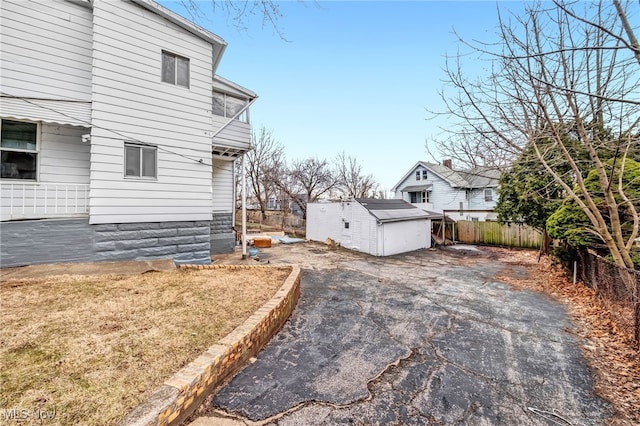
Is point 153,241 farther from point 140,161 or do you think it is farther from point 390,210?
point 390,210

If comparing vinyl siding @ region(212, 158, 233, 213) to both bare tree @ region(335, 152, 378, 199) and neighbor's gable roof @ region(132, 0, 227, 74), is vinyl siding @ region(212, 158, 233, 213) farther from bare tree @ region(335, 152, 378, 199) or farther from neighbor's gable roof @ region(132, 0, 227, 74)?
bare tree @ region(335, 152, 378, 199)

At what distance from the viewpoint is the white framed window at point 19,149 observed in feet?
20.1

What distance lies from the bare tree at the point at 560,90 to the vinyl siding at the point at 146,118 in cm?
656

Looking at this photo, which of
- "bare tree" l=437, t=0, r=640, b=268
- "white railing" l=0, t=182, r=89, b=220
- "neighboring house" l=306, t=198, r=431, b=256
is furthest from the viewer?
"neighboring house" l=306, t=198, r=431, b=256

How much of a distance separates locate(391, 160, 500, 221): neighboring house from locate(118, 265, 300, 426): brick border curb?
21.9 metres

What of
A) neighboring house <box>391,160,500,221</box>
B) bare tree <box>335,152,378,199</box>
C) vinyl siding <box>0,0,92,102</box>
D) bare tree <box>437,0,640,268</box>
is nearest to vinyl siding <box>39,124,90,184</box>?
vinyl siding <box>0,0,92,102</box>

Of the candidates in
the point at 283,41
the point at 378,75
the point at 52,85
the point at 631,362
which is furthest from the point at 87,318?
the point at 378,75

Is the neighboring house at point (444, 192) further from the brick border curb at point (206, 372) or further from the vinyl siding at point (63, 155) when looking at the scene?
the vinyl siding at point (63, 155)

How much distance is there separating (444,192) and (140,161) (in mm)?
24398

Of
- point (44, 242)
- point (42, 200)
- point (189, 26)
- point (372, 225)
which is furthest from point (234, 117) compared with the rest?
point (372, 225)

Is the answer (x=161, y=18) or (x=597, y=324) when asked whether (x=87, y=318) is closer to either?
(x=161, y=18)

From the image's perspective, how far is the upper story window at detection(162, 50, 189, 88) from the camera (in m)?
7.55

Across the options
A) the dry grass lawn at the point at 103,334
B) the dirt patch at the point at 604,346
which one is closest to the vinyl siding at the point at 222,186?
the dry grass lawn at the point at 103,334

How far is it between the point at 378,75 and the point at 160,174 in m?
7.87
